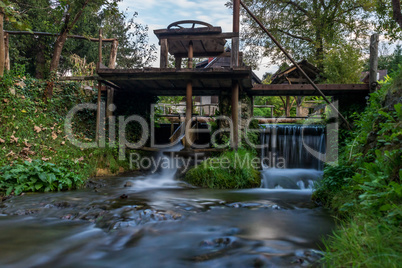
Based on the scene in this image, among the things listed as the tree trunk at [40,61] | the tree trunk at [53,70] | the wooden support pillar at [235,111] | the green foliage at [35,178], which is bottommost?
the green foliage at [35,178]

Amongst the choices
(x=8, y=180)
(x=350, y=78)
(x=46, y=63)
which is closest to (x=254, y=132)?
(x=8, y=180)

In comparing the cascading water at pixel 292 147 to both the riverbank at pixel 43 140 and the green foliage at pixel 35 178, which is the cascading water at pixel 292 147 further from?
the green foliage at pixel 35 178

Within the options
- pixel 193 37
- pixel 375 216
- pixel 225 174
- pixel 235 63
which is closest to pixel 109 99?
pixel 193 37

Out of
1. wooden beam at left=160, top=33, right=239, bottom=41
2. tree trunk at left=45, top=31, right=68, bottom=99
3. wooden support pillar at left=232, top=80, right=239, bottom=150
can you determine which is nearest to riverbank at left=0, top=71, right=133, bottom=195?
tree trunk at left=45, top=31, right=68, bottom=99

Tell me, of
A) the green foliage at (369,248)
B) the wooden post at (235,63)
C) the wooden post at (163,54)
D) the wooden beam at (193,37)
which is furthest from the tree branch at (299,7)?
the green foliage at (369,248)

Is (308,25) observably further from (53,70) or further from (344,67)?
(53,70)

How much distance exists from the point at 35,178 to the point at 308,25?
21581mm

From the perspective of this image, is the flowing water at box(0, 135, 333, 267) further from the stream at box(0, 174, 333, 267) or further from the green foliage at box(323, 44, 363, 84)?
the green foliage at box(323, 44, 363, 84)

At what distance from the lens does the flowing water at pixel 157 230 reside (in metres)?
3.00

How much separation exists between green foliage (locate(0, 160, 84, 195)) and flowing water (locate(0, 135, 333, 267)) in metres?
0.27

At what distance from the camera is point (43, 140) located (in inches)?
318

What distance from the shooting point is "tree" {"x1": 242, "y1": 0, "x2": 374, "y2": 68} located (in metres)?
19.4

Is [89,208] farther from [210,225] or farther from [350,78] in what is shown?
[350,78]

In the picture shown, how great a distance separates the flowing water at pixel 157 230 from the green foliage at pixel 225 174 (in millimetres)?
1471
